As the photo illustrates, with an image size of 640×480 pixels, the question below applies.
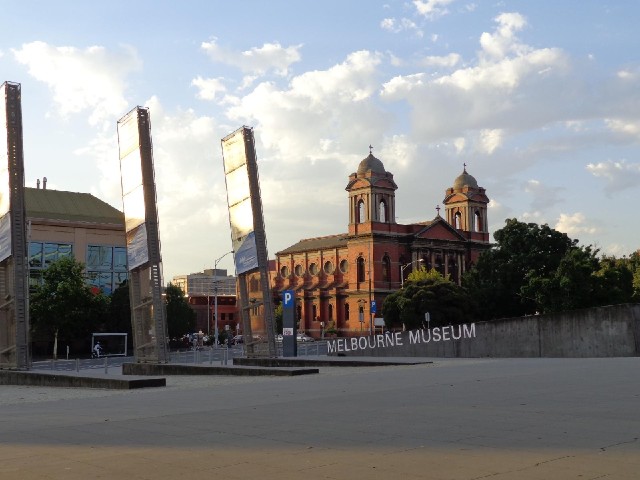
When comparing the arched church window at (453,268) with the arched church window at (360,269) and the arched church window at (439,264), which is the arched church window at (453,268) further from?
the arched church window at (360,269)

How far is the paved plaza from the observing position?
7.01 meters

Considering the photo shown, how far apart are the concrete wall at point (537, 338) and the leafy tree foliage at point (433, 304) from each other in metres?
25.5

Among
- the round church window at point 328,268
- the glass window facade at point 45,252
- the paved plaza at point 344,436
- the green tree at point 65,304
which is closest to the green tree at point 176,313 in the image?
the glass window facade at point 45,252

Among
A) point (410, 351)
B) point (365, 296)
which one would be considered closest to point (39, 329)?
point (410, 351)

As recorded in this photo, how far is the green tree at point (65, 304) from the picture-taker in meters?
60.4

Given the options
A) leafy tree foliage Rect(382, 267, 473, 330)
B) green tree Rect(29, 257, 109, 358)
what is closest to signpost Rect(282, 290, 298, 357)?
green tree Rect(29, 257, 109, 358)

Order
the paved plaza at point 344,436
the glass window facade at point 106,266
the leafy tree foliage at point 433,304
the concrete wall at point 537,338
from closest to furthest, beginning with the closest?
the paved plaza at point 344,436
the concrete wall at point 537,338
the leafy tree foliage at point 433,304
the glass window facade at point 106,266

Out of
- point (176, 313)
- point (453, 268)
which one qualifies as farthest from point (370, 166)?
point (176, 313)

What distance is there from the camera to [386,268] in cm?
10931

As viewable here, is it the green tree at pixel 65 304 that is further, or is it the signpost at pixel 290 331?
the green tree at pixel 65 304

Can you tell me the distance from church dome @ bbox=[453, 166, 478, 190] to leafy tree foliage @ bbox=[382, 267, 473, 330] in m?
47.6

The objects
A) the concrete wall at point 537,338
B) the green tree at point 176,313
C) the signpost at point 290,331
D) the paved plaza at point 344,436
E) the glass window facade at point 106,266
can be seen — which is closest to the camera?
the paved plaza at point 344,436

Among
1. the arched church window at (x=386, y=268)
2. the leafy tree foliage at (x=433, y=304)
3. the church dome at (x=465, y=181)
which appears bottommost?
the leafy tree foliage at (x=433, y=304)

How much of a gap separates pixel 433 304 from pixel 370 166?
134 feet
